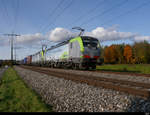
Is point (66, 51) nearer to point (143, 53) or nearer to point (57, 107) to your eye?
point (57, 107)

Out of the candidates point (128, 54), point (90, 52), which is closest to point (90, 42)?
point (90, 52)

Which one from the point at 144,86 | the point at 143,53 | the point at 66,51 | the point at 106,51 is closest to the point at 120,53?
the point at 106,51

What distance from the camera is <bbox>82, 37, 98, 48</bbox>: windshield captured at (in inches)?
554

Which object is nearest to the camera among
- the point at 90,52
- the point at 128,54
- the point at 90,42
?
the point at 90,52

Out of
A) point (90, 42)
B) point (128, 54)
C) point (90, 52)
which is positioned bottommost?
point (90, 52)

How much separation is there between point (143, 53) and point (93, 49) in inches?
2095

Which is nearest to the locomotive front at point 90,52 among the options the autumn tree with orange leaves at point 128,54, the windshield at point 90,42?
the windshield at point 90,42

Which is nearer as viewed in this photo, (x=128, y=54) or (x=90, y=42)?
(x=90, y=42)

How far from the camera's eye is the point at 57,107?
13.9 feet

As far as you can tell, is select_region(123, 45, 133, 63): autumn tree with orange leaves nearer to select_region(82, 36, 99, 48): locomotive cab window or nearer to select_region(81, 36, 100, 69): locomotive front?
select_region(82, 36, 99, 48): locomotive cab window

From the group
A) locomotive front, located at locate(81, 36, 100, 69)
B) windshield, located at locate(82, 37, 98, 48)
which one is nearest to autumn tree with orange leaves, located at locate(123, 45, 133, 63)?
windshield, located at locate(82, 37, 98, 48)

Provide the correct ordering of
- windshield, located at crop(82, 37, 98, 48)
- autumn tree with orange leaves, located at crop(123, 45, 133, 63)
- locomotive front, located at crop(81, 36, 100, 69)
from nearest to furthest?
locomotive front, located at crop(81, 36, 100, 69)
windshield, located at crop(82, 37, 98, 48)
autumn tree with orange leaves, located at crop(123, 45, 133, 63)

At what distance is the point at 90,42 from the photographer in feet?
47.3

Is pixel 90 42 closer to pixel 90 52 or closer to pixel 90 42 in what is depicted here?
pixel 90 42
